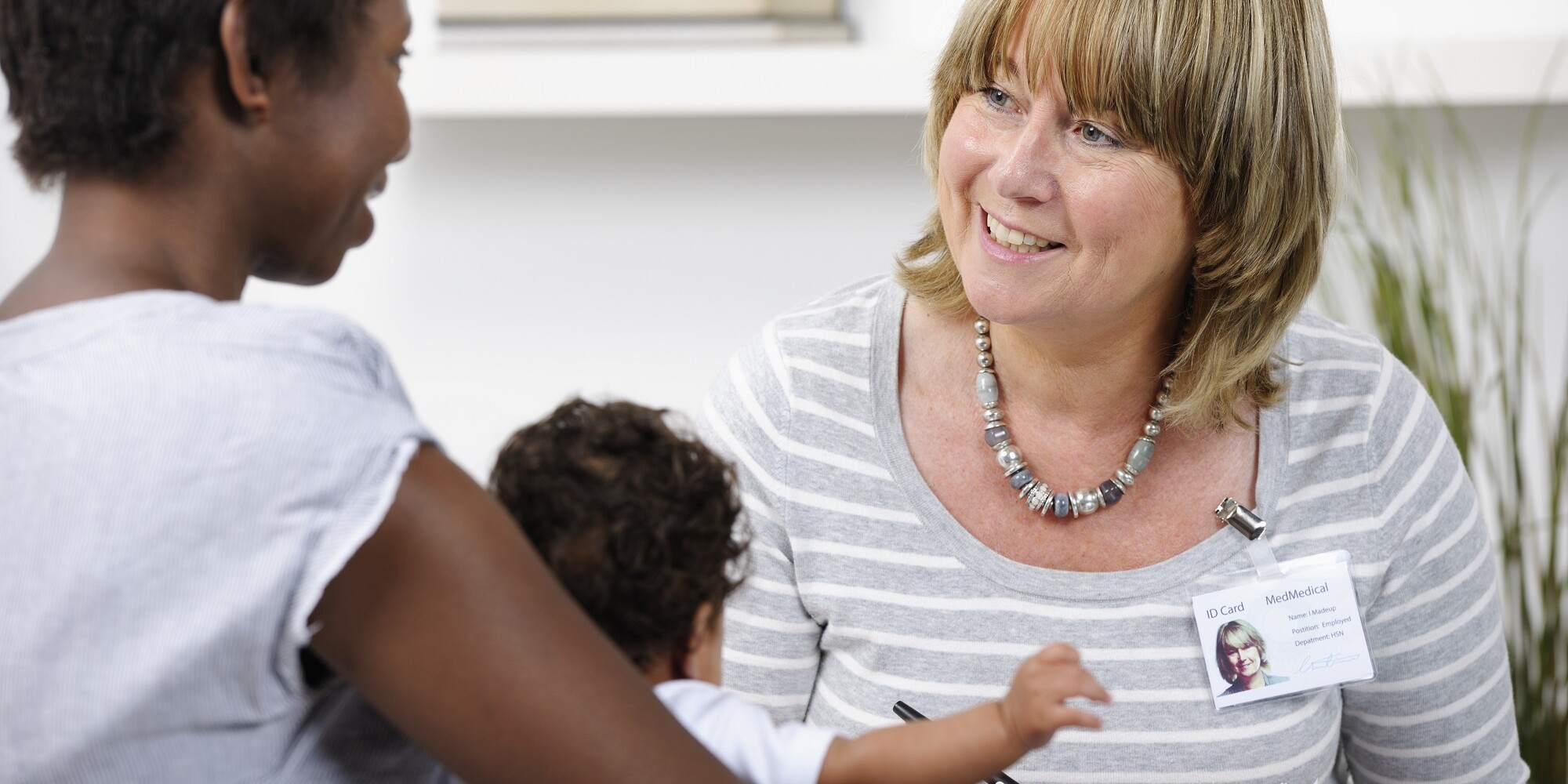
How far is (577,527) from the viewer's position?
95 centimetres

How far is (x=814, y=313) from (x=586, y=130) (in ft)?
4.12

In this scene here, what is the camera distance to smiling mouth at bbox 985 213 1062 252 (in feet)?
4.75

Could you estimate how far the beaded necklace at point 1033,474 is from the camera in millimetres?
1532

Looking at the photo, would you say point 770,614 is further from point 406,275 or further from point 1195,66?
point 406,275

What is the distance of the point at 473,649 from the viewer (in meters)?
0.69

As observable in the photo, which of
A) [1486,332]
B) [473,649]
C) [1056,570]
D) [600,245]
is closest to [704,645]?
[473,649]

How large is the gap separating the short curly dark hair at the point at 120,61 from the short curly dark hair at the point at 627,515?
32 cm

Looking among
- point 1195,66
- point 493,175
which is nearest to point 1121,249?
point 1195,66

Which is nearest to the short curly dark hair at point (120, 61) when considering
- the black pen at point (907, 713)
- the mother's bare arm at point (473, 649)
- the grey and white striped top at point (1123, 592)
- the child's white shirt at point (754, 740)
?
the mother's bare arm at point (473, 649)

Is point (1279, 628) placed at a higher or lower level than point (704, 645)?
lower

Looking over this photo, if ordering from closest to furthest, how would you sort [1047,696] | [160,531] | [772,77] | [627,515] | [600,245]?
[160,531], [1047,696], [627,515], [772,77], [600,245]

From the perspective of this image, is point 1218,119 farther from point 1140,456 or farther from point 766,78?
point 766,78

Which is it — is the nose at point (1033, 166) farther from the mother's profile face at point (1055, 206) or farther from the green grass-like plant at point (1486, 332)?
the green grass-like plant at point (1486, 332)

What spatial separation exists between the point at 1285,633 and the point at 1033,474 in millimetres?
311
